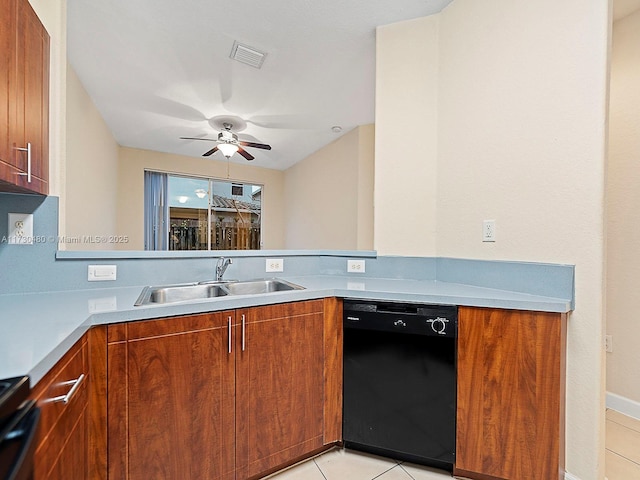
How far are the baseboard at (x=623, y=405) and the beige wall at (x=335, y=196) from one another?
7.83ft

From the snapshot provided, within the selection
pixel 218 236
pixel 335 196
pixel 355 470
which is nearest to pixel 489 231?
pixel 355 470

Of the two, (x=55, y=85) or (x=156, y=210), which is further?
(x=156, y=210)

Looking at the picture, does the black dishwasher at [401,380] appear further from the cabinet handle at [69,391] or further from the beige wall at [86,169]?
the beige wall at [86,169]

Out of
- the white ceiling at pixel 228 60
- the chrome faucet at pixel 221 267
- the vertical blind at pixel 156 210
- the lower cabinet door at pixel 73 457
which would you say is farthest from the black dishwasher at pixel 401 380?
the vertical blind at pixel 156 210

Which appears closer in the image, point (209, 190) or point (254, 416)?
point (254, 416)

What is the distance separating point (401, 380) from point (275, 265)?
104 cm

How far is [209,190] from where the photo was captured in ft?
18.8

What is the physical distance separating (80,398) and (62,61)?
1.58 meters

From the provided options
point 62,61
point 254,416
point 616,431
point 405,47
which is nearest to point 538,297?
point 616,431

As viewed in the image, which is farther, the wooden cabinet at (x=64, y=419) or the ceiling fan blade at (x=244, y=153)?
the ceiling fan blade at (x=244, y=153)

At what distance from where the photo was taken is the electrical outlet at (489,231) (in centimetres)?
164

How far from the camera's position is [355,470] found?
A: 4.95 feet

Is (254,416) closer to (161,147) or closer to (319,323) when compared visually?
(319,323)

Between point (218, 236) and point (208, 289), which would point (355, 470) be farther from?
point (218, 236)
